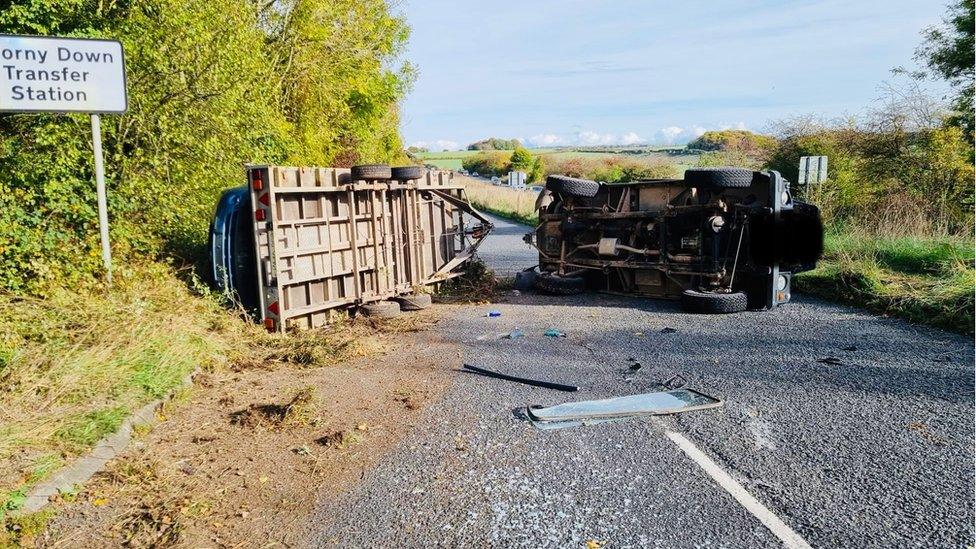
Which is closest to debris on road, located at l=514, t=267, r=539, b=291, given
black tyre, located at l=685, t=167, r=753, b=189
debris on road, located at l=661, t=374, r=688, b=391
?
black tyre, located at l=685, t=167, r=753, b=189

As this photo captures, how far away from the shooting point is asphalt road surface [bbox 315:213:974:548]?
3.43m

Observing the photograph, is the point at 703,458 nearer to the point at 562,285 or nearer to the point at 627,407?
the point at 627,407

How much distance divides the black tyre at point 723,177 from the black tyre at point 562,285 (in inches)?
105

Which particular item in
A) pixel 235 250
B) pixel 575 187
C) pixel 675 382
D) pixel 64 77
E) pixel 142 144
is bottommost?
pixel 675 382

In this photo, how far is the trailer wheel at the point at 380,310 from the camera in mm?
8812

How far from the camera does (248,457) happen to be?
440cm

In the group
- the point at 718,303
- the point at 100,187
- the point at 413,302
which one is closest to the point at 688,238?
the point at 718,303

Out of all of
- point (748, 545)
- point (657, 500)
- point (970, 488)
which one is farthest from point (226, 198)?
point (970, 488)

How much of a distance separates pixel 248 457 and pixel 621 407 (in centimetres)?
274

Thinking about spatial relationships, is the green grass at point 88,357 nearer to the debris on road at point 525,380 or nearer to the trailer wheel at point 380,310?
the trailer wheel at point 380,310

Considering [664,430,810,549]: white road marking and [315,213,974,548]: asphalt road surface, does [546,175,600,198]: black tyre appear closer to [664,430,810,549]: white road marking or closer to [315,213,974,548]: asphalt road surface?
[315,213,974,548]: asphalt road surface

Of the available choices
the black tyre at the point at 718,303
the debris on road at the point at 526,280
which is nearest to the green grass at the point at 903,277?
the black tyre at the point at 718,303

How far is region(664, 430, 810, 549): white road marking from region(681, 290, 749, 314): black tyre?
14.7 ft

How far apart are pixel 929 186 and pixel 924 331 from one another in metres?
11.1
